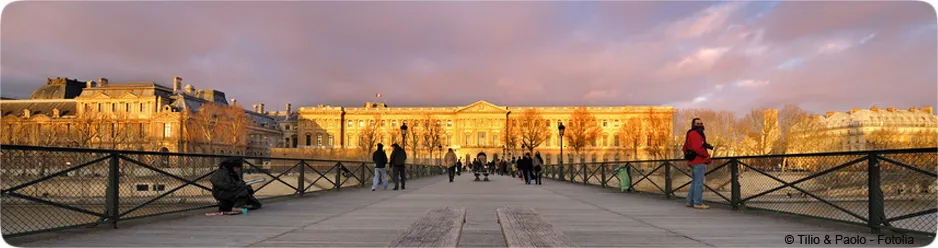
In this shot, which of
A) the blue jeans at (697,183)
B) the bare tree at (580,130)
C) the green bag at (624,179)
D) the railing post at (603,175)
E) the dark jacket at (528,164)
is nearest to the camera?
the blue jeans at (697,183)

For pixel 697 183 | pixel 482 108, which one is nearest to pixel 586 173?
pixel 697 183

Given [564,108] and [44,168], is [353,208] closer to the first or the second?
[44,168]

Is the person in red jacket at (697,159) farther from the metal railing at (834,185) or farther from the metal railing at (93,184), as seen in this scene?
the metal railing at (93,184)

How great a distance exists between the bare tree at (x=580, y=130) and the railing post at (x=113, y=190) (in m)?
83.0

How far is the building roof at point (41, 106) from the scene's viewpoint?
8006 centimetres

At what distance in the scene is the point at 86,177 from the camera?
7.51m

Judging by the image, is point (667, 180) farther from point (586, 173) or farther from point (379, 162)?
point (586, 173)

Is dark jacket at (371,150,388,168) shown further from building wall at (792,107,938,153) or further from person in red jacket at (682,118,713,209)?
building wall at (792,107,938,153)

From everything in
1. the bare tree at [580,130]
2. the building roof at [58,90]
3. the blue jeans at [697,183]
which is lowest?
the blue jeans at [697,183]

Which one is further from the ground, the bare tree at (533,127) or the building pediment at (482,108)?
the building pediment at (482,108)

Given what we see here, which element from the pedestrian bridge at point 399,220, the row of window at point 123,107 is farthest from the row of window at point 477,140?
the pedestrian bridge at point 399,220

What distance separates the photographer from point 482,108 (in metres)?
110

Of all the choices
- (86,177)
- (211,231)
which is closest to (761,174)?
(211,231)
